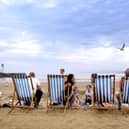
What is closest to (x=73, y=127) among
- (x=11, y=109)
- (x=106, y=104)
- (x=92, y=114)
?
(x=92, y=114)

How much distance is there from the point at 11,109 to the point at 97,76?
2252 mm

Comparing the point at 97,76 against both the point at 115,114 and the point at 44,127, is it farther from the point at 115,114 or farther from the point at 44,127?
the point at 44,127

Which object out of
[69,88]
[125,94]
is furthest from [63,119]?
[125,94]

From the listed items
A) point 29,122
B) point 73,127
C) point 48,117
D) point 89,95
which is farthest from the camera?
point 89,95

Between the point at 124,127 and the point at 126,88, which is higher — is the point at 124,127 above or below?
below

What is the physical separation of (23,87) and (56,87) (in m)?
0.84

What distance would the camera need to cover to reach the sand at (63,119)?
19.1ft

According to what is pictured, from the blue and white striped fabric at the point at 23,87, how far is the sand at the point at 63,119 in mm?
355

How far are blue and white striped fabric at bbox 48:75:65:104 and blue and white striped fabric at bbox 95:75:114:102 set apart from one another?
0.87 m

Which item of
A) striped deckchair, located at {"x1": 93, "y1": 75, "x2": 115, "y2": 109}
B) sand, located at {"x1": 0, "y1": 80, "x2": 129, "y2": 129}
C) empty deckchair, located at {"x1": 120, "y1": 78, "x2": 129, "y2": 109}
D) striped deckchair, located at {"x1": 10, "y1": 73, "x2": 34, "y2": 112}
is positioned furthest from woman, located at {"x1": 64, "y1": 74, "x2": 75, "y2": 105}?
empty deckchair, located at {"x1": 120, "y1": 78, "x2": 129, "y2": 109}

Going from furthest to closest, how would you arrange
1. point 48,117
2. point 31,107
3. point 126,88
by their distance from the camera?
point 31,107
point 126,88
point 48,117

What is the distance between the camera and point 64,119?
6555mm

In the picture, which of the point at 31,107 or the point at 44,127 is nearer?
the point at 44,127

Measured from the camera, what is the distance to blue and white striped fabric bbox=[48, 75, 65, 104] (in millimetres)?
7729
